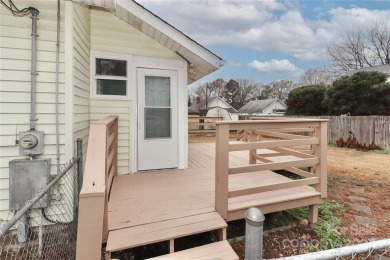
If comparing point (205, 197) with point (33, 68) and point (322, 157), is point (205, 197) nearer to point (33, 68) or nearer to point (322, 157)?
point (322, 157)

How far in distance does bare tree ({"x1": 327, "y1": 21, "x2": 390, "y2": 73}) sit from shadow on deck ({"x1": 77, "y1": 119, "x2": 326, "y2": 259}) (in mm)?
32931

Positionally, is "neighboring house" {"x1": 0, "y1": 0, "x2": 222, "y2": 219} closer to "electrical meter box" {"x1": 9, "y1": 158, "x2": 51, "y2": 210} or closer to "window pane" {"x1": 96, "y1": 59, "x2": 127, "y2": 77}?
"window pane" {"x1": 96, "y1": 59, "x2": 127, "y2": 77}

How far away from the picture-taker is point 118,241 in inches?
88.3

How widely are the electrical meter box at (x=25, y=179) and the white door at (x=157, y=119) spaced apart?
1834 mm

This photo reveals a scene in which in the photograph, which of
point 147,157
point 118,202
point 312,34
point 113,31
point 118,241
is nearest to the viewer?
point 118,241

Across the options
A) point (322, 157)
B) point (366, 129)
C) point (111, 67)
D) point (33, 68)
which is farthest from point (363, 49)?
point (33, 68)

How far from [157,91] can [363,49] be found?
3393 cm

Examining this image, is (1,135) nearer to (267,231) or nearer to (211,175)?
(211,175)

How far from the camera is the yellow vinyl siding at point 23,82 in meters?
2.96

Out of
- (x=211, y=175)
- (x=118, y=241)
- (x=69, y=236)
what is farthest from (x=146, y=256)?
(x=211, y=175)

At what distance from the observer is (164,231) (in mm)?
2441

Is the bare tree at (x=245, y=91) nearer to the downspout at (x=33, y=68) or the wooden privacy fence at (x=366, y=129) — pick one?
the wooden privacy fence at (x=366, y=129)

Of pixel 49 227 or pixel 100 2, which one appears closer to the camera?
pixel 49 227

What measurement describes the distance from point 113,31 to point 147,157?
2.46 m
